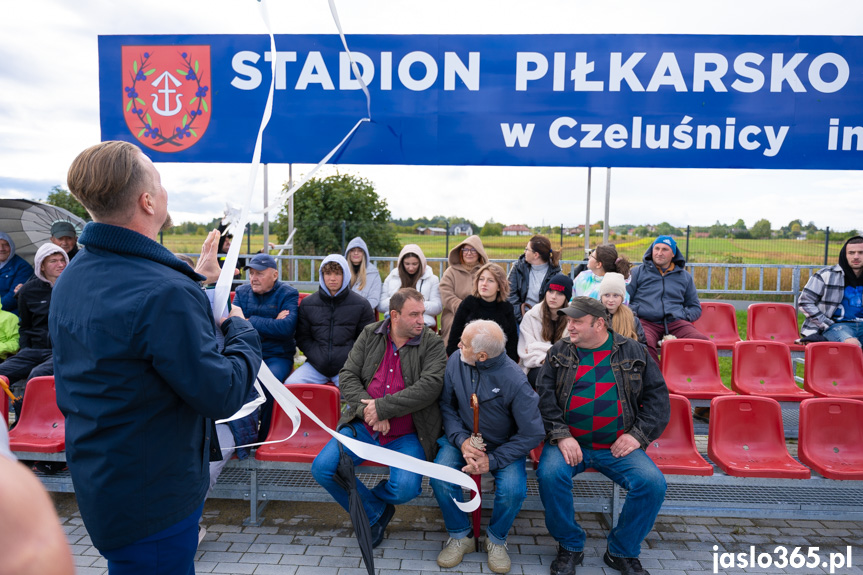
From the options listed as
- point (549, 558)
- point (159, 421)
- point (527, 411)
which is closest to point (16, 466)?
point (159, 421)

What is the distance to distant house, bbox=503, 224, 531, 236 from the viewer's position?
15.8m

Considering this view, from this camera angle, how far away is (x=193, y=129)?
5.73m

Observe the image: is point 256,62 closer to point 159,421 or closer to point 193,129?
point 193,129

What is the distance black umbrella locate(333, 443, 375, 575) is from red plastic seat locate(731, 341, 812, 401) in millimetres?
3457

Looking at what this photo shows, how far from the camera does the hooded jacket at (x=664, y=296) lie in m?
5.54

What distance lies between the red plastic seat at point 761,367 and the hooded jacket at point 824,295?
113cm

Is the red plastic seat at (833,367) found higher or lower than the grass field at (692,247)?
lower

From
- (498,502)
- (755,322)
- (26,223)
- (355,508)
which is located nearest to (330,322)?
(355,508)

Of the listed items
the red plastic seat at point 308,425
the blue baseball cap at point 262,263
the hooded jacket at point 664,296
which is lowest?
the red plastic seat at point 308,425

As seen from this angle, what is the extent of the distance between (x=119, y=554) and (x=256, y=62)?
17.1 feet

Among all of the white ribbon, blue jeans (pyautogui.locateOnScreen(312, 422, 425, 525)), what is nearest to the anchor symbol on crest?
→ the white ribbon

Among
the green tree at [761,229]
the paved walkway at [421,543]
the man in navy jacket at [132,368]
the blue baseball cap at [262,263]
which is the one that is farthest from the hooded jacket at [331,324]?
the green tree at [761,229]

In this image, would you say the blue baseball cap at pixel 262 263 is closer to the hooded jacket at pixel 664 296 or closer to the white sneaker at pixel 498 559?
the white sneaker at pixel 498 559

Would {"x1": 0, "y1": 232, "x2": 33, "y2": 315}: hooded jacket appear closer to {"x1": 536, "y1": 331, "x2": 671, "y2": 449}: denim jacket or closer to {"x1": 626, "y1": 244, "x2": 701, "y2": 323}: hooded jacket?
{"x1": 536, "y1": 331, "x2": 671, "y2": 449}: denim jacket
